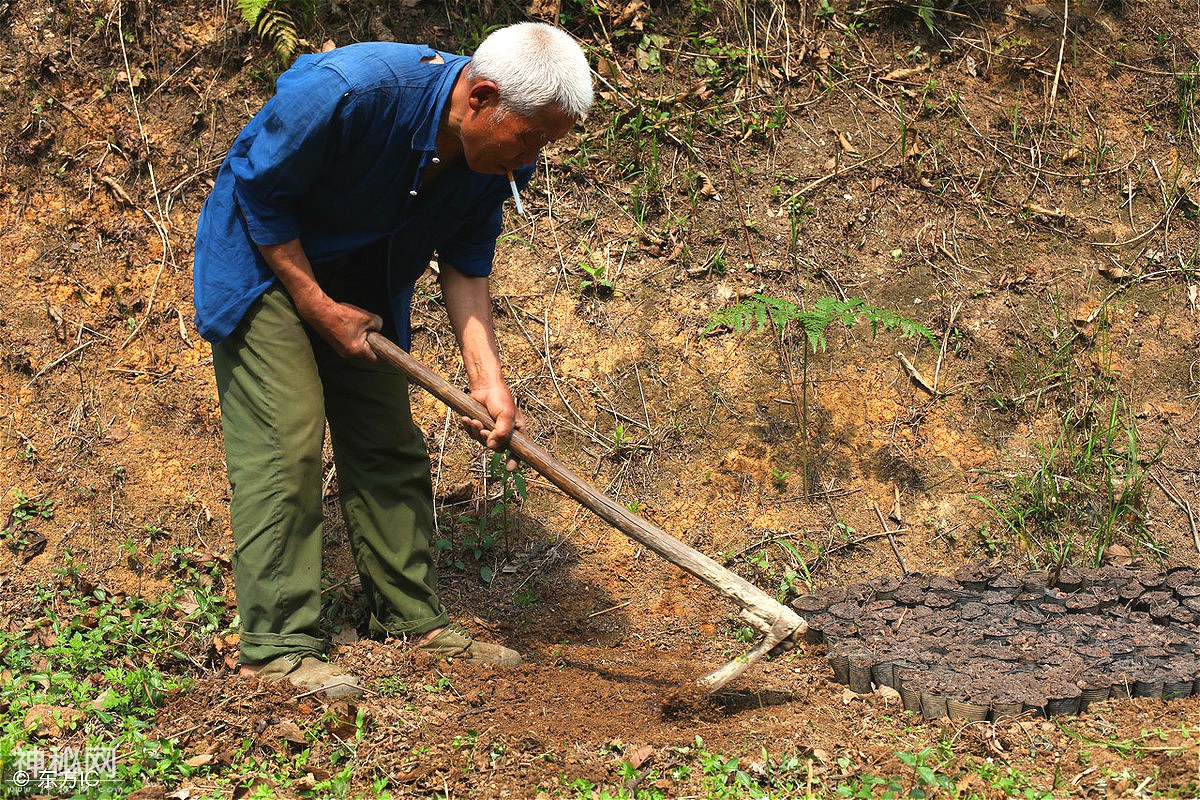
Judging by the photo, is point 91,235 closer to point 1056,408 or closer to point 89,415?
point 89,415

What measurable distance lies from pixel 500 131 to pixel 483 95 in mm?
114

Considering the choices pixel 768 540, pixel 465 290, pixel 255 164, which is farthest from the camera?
pixel 768 540

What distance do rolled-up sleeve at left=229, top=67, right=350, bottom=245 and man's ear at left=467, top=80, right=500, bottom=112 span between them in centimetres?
37

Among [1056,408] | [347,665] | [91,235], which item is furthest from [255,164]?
[1056,408]

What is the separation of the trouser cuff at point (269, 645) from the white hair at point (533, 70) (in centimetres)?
188

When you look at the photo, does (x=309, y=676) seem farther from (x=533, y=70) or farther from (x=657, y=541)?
(x=533, y=70)

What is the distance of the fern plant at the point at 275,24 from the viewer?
5.25m

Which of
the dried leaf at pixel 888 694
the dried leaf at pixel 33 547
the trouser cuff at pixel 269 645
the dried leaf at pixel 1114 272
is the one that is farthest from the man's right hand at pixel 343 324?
the dried leaf at pixel 1114 272

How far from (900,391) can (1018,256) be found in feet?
A: 3.71

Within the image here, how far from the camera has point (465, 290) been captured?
149 inches

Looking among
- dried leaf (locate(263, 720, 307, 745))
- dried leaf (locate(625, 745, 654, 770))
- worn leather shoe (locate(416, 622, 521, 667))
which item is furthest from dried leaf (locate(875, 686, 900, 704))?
dried leaf (locate(263, 720, 307, 745))

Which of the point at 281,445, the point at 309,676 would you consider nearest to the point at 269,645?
the point at 309,676

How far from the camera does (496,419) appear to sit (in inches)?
138

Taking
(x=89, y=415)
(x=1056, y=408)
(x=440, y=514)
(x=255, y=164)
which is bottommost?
(x=1056, y=408)
